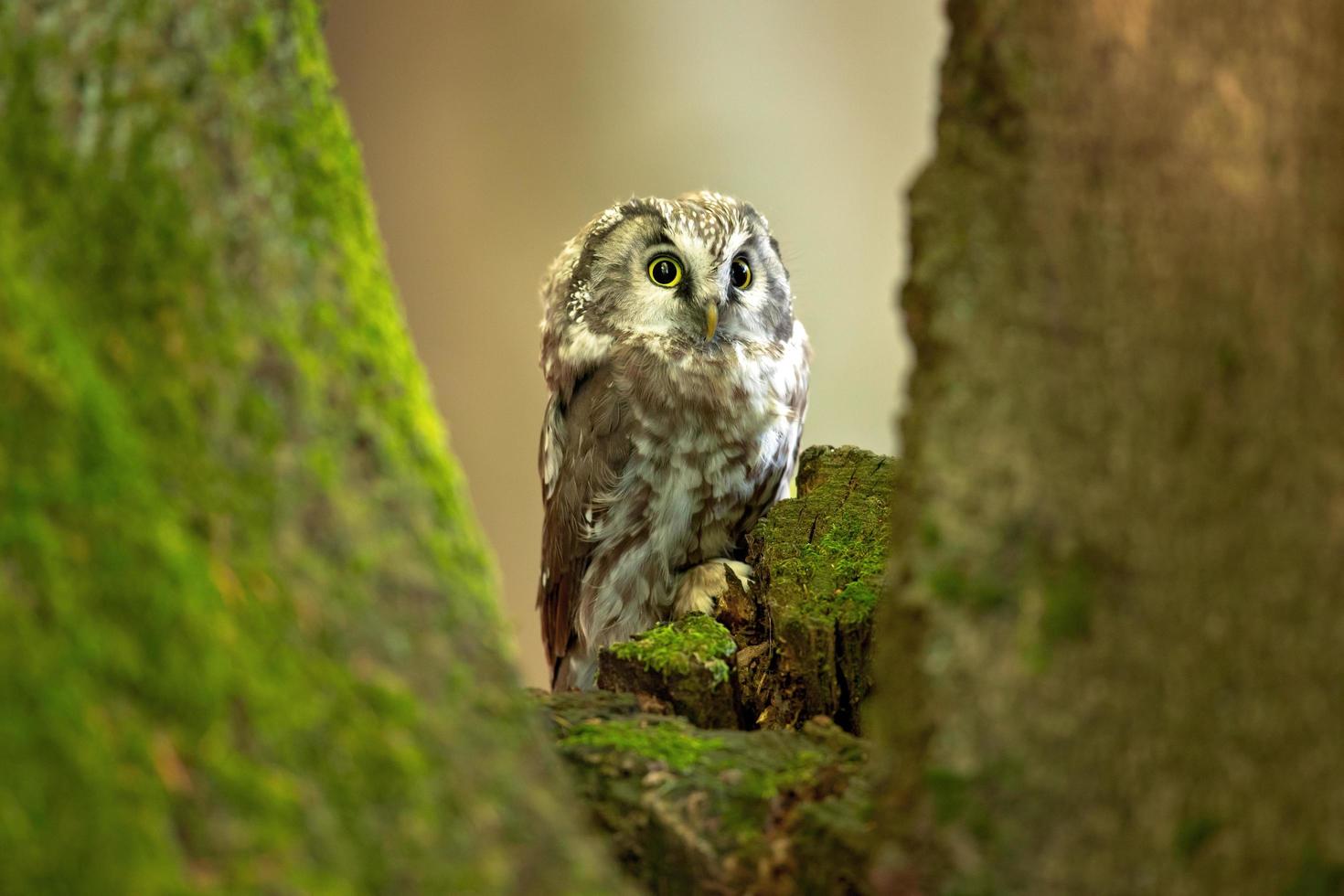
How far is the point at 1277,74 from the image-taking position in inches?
35.0

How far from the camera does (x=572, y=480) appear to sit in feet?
9.34

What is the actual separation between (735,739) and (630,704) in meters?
0.22

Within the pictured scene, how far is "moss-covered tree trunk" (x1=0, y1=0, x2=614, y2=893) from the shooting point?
75cm

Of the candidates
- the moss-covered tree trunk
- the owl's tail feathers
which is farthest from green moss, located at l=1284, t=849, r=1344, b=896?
the owl's tail feathers

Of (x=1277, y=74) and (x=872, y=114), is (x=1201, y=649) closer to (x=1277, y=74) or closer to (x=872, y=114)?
(x=1277, y=74)

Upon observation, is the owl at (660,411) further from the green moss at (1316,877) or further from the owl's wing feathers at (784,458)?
the green moss at (1316,877)

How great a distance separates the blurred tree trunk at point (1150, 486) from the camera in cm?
85

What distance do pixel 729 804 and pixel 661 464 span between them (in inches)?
61.4

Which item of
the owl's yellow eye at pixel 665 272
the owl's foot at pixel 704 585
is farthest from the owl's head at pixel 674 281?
the owl's foot at pixel 704 585

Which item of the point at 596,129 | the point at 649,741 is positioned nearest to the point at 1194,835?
the point at 649,741

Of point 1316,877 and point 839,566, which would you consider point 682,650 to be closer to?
point 839,566

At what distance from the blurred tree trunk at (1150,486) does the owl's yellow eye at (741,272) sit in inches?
76.4

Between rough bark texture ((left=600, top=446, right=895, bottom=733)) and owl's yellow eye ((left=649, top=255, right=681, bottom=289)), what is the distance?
2.88 ft

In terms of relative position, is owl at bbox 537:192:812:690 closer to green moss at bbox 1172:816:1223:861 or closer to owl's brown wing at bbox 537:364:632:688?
owl's brown wing at bbox 537:364:632:688
